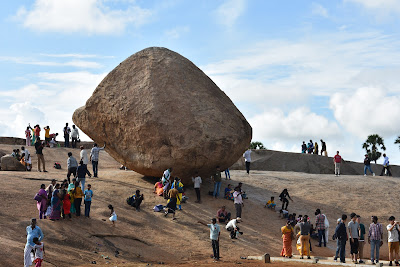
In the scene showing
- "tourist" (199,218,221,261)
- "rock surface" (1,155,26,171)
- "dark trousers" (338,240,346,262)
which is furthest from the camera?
"rock surface" (1,155,26,171)

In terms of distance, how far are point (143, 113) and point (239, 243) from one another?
23.2 feet

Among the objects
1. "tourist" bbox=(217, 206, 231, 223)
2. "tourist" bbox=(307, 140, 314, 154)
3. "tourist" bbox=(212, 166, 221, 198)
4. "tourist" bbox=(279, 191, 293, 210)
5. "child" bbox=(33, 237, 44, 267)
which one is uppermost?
"tourist" bbox=(307, 140, 314, 154)

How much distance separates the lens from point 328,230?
24.2 meters

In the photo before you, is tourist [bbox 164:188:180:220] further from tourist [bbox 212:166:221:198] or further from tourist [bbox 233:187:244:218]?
tourist [bbox 212:166:221:198]

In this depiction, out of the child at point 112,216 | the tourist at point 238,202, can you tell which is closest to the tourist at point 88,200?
the child at point 112,216

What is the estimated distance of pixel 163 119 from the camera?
2412 cm

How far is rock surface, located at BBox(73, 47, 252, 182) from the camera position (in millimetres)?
24172

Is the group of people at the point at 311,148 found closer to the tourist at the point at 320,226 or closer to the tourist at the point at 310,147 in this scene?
the tourist at the point at 310,147

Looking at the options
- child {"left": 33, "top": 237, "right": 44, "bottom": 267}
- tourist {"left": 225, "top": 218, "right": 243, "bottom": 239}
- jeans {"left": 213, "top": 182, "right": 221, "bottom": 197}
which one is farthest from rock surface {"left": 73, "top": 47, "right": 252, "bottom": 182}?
child {"left": 33, "top": 237, "right": 44, "bottom": 267}

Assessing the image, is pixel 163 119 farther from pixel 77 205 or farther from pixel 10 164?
pixel 10 164

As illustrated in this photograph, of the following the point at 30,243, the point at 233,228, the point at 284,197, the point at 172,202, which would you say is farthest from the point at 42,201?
the point at 284,197

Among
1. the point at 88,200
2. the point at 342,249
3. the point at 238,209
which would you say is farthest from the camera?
the point at 238,209

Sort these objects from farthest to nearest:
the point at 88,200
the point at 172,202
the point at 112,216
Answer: the point at 172,202, the point at 112,216, the point at 88,200

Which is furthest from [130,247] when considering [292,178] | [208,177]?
[292,178]
